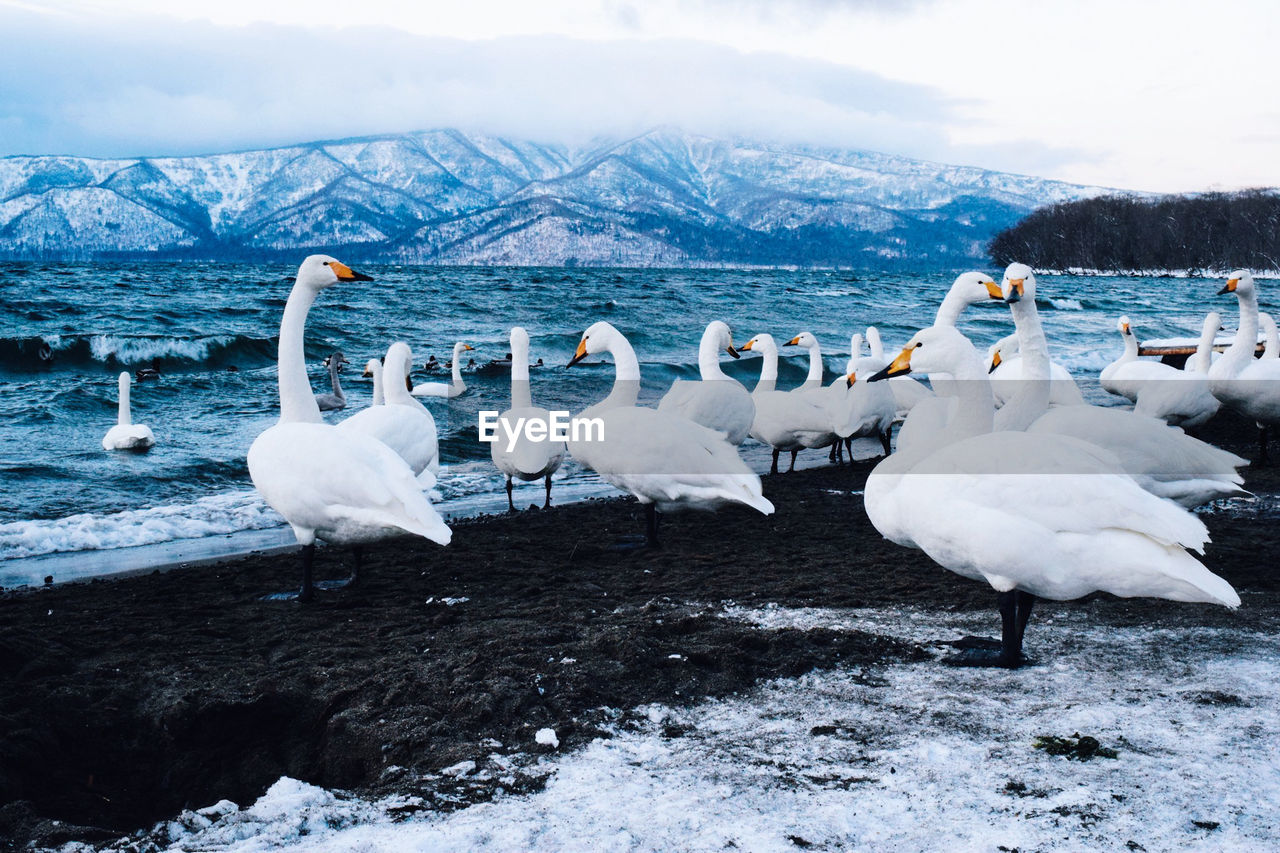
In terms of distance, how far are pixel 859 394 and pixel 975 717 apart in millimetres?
8126

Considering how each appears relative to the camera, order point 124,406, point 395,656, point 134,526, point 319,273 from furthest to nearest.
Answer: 1. point 124,406
2. point 134,526
3. point 319,273
4. point 395,656

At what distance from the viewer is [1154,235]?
383 ft

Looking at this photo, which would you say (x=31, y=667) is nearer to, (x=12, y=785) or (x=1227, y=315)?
(x=12, y=785)

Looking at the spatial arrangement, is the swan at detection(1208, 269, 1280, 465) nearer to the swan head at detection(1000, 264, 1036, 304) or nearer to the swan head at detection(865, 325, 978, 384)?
the swan head at detection(1000, 264, 1036, 304)

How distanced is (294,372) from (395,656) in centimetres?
324

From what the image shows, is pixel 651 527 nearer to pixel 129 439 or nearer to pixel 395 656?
pixel 395 656

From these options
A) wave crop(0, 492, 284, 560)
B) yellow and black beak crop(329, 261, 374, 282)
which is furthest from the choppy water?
yellow and black beak crop(329, 261, 374, 282)

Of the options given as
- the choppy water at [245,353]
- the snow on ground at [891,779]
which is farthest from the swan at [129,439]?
the snow on ground at [891,779]

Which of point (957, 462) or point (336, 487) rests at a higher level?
point (957, 462)

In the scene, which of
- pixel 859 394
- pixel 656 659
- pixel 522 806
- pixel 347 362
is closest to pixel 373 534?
pixel 656 659

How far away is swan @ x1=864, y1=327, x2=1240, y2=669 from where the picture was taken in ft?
12.7

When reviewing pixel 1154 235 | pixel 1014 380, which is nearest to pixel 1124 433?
pixel 1014 380

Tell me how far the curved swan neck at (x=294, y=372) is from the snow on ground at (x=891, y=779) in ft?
13.6

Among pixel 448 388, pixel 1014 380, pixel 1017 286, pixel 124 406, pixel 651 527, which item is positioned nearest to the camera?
pixel 1017 286
